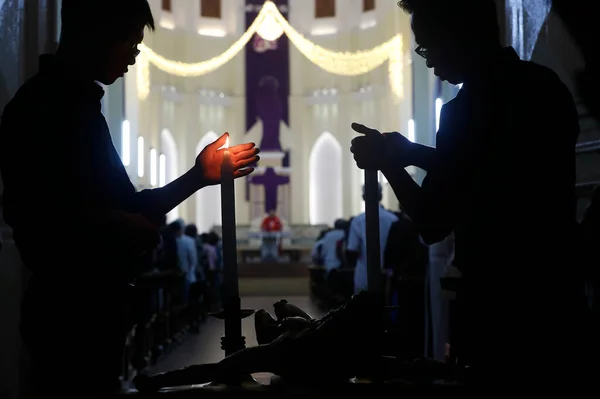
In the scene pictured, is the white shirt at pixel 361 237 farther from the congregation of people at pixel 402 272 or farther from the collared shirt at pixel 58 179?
the collared shirt at pixel 58 179

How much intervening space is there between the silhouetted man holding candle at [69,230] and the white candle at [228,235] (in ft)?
0.41

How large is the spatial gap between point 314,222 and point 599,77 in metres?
17.7

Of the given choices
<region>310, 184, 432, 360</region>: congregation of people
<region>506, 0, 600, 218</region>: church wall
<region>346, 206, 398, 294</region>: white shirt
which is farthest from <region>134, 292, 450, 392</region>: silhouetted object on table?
<region>346, 206, 398, 294</region>: white shirt

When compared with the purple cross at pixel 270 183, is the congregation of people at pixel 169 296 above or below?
below

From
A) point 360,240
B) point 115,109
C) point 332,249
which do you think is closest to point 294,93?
point 332,249

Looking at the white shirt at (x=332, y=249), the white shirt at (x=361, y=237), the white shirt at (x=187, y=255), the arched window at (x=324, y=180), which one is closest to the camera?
the white shirt at (x=361, y=237)

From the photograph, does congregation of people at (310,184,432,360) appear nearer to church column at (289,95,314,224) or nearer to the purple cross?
the purple cross

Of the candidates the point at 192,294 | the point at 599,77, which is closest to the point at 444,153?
the point at 599,77

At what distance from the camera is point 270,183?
1834 centimetres

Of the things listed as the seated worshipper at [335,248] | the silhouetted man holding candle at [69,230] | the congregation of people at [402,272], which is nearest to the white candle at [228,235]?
the silhouetted man holding candle at [69,230]

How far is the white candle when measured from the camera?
46.0 inches

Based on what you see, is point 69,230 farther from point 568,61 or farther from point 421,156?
point 568,61

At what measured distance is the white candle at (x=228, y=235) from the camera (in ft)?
3.84

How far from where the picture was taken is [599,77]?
5.89 feet
